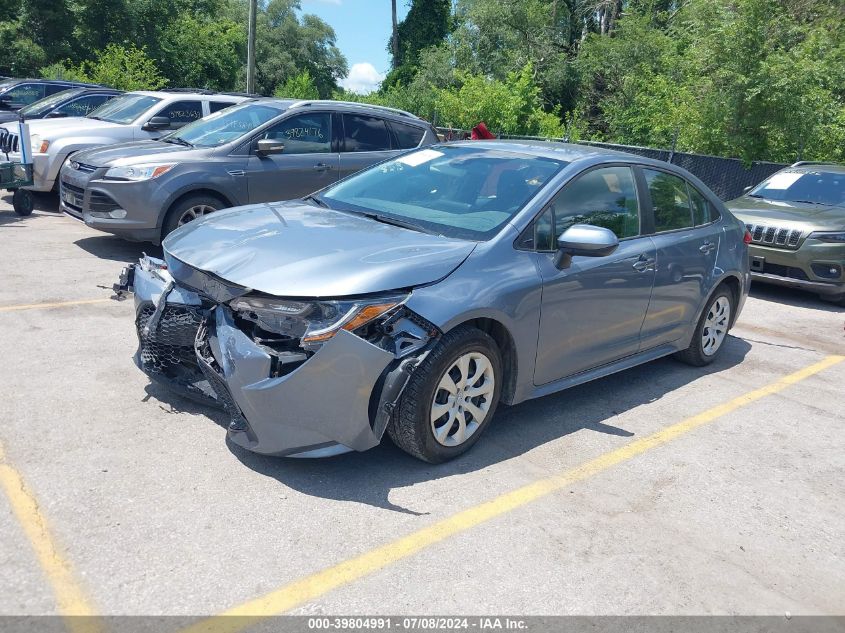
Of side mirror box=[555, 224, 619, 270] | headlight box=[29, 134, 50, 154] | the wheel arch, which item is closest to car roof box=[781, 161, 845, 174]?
side mirror box=[555, 224, 619, 270]

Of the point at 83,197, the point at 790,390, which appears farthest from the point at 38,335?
the point at 790,390

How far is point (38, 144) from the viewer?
1070 cm

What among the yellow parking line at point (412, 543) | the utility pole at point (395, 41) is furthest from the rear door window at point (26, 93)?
the utility pole at point (395, 41)

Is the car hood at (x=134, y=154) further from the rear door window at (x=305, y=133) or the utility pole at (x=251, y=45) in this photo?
the utility pole at (x=251, y=45)

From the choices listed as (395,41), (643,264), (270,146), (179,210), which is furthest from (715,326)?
(395,41)

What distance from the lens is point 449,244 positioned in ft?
14.0

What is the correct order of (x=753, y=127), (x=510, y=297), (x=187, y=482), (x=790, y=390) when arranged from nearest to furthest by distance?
1. (x=187, y=482)
2. (x=510, y=297)
3. (x=790, y=390)
4. (x=753, y=127)

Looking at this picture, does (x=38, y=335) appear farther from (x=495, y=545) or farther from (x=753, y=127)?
(x=753, y=127)

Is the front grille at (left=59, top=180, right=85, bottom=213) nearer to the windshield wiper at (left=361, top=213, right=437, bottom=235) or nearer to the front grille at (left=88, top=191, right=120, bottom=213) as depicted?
the front grille at (left=88, top=191, right=120, bottom=213)

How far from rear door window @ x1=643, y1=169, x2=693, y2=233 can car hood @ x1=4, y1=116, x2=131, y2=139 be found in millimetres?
7807

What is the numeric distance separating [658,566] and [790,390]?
320 cm

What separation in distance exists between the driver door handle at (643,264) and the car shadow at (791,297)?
4.91 meters

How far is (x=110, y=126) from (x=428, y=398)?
867cm

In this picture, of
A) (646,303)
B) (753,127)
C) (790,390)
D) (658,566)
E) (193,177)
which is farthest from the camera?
(753,127)
